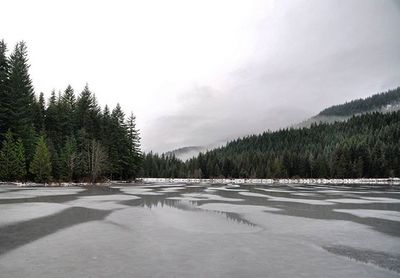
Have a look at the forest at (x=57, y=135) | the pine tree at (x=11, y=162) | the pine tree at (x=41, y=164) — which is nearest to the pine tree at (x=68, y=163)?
the forest at (x=57, y=135)

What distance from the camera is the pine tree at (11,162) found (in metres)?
55.2

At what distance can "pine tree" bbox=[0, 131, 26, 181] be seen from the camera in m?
55.2

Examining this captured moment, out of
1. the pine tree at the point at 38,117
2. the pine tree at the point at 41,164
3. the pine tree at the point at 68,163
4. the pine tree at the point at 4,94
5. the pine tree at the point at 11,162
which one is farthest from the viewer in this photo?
the pine tree at the point at 38,117

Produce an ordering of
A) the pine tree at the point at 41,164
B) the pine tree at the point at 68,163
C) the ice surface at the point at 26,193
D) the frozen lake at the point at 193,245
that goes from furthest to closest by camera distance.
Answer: the pine tree at the point at 68,163 < the pine tree at the point at 41,164 < the ice surface at the point at 26,193 < the frozen lake at the point at 193,245

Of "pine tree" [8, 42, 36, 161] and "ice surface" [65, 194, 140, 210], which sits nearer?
"ice surface" [65, 194, 140, 210]

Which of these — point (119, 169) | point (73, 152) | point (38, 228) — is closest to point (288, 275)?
point (38, 228)

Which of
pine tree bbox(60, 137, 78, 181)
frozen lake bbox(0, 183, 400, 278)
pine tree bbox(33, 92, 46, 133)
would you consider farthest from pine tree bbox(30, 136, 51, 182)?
frozen lake bbox(0, 183, 400, 278)

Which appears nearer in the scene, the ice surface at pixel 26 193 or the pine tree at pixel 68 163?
the ice surface at pixel 26 193


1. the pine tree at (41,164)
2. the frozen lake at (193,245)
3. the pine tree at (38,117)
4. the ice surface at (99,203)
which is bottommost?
the frozen lake at (193,245)

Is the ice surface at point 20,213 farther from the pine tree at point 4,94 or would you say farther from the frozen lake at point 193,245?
the pine tree at point 4,94

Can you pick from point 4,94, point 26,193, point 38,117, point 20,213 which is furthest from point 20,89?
point 20,213

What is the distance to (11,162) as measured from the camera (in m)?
55.6

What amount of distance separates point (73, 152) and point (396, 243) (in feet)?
206

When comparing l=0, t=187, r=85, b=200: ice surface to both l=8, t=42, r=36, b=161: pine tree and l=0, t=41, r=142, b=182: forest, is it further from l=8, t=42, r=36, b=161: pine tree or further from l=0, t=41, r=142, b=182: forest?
l=8, t=42, r=36, b=161: pine tree
